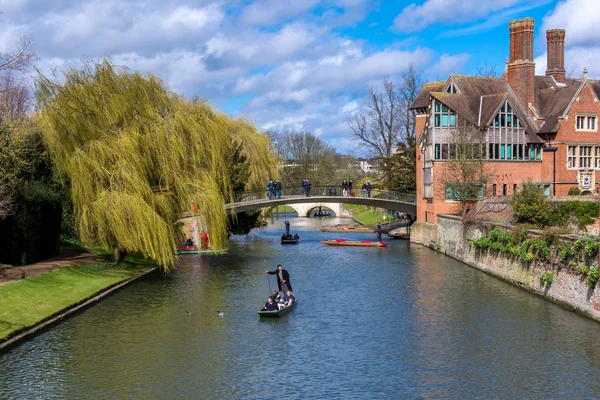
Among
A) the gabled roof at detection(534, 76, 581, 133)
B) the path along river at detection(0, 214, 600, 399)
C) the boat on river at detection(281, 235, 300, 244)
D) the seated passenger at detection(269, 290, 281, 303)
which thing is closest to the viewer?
the path along river at detection(0, 214, 600, 399)

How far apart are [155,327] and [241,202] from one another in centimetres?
2941

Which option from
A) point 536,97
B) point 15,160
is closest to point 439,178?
point 536,97

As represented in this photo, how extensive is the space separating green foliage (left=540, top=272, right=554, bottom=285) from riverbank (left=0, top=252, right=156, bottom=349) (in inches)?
840

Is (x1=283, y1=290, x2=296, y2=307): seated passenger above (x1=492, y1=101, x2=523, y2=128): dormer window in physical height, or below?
below

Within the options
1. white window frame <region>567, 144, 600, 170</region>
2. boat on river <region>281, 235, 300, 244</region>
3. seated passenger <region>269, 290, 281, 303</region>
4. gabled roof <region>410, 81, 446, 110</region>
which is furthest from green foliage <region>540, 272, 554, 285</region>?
gabled roof <region>410, 81, 446, 110</region>

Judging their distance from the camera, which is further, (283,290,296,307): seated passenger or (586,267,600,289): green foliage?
(283,290,296,307): seated passenger

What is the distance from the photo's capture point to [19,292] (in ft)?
92.2

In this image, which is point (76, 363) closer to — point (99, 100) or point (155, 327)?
point (155, 327)

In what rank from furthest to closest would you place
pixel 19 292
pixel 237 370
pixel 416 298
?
pixel 416 298 < pixel 19 292 < pixel 237 370

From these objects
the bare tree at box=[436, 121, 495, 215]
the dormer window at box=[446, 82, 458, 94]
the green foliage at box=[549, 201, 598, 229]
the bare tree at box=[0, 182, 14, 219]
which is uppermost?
the dormer window at box=[446, 82, 458, 94]

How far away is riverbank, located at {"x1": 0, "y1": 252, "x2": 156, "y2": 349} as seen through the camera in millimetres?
25459

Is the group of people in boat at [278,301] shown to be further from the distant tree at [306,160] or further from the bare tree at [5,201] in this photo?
the distant tree at [306,160]

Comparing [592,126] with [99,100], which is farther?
[592,126]

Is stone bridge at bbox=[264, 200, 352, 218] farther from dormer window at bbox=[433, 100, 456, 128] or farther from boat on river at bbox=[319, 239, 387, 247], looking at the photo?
dormer window at bbox=[433, 100, 456, 128]
